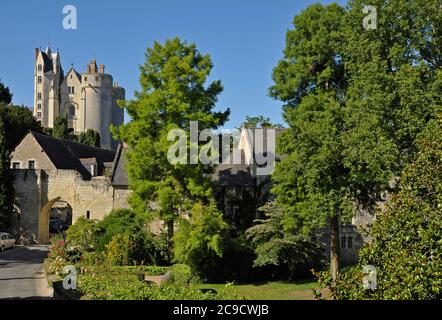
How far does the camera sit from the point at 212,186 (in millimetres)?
32375

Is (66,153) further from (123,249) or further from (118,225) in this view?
(123,249)

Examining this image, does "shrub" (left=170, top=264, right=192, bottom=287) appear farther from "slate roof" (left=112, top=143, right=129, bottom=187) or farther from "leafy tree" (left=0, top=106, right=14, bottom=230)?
"leafy tree" (left=0, top=106, right=14, bottom=230)

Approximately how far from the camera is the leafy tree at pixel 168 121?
103 feet

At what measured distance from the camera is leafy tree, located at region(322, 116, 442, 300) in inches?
448

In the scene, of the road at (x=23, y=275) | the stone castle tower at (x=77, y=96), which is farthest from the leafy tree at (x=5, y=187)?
the stone castle tower at (x=77, y=96)

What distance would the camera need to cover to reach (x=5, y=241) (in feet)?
131

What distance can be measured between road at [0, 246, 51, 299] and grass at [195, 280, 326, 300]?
26.8 ft

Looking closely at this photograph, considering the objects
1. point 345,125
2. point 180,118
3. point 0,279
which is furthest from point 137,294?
point 180,118

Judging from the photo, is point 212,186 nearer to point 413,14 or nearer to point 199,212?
point 199,212

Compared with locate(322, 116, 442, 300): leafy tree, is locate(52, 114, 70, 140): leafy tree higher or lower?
higher

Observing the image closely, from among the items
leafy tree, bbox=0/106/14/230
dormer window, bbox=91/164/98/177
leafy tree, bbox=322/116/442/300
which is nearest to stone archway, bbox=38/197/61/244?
leafy tree, bbox=0/106/14/230

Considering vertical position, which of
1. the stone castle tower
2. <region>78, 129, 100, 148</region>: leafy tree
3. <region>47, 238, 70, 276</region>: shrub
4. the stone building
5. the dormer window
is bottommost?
<region>47, 238, 70, 276</region>: shrub

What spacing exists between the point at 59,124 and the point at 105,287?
280 ft

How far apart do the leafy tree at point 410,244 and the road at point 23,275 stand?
556 inches
